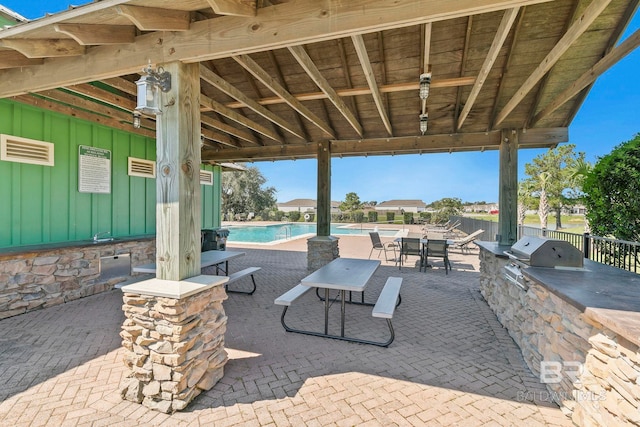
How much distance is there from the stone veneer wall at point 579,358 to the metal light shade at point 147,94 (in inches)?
135

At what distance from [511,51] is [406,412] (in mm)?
4170

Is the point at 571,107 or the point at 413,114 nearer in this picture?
the point at 571,107

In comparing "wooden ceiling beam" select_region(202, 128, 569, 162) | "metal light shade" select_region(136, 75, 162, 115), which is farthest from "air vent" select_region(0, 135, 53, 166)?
"metal light shade" select_region(136, 75, 162, 115)

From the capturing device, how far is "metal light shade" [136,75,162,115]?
2217 millimetres

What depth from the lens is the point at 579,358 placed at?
195 centimetres

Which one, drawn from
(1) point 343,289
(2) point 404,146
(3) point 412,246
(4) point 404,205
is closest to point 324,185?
(2) point 404,146

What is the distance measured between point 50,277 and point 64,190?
153 centimetres

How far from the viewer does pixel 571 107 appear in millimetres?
4742

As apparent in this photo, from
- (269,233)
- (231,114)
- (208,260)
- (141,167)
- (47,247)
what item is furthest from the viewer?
(269,233)

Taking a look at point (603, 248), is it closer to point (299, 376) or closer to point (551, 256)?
point (551, 256)

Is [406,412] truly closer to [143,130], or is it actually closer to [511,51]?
[511,51]

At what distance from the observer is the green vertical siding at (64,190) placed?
421 cm

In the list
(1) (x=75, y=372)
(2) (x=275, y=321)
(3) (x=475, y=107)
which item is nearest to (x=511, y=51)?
(3) (x=475, y=107)

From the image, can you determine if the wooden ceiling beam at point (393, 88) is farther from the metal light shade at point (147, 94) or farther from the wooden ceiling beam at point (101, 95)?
the metal light shade at point (147, 94)
